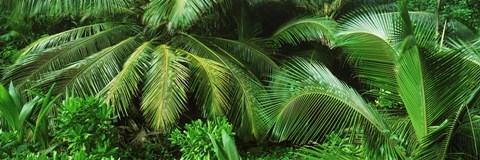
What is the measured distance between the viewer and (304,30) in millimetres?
5879

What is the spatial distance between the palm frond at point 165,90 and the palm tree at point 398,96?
1.12 metres

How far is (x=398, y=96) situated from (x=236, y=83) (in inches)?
87.9

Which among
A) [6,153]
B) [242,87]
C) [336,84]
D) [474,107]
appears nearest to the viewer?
[474,107]

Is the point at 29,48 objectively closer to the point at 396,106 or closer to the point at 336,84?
the point at 336,84

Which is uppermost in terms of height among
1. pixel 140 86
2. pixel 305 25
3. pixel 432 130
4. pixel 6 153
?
pixel 305 25

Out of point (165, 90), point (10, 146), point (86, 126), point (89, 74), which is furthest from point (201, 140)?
point (89, 74)

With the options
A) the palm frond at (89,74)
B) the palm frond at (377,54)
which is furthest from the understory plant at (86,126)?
the palm frond at (377,54)

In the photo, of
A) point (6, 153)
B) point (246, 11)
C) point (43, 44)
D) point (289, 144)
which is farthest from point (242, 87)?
point (43, 44)

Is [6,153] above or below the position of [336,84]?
below

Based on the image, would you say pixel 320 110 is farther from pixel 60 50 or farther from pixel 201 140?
pixel 60 50

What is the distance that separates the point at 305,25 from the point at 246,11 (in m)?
0.96

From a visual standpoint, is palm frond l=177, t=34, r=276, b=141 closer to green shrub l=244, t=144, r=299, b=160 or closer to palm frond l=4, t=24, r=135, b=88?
green shrub l=244, t=144, r=299, b=160

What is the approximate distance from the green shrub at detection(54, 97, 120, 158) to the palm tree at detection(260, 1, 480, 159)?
153 centimetres

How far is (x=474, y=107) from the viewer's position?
3062mm
